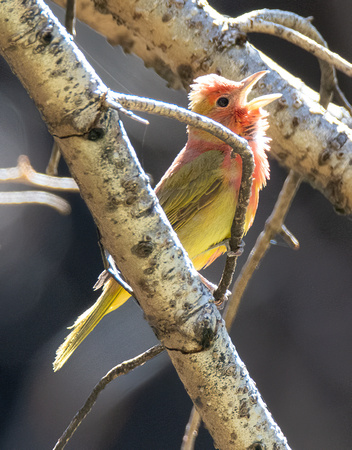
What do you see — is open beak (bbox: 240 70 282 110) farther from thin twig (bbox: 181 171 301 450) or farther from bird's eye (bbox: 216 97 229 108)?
thin twig (bbox: 181 171 301 450)

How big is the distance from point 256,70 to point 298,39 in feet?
0.81

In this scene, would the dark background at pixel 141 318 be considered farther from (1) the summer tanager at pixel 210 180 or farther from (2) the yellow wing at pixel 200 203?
(2) the yellow wing at pixel 200 203

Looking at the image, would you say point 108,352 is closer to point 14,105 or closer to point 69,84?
point 14,105

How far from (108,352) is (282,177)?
1.25 m

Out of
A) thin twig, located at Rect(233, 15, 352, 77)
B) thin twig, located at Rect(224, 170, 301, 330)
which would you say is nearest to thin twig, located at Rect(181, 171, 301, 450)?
thin twig, located at Rect(224, 170, 301, 330)

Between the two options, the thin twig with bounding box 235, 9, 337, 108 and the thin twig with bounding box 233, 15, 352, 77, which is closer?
the thin twig with bounding box 233, 15, 352, 77

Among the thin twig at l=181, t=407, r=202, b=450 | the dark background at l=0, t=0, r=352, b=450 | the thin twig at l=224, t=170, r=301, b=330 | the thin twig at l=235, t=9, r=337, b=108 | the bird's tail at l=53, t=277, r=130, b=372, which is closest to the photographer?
the thin twig at l=181, t=407, r=202, b=450

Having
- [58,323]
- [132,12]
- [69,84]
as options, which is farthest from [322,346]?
[69,84]

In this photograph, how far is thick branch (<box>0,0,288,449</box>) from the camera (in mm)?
980

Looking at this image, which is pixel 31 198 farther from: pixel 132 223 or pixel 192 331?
pixel 192 331

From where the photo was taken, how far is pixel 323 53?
1.80 metres

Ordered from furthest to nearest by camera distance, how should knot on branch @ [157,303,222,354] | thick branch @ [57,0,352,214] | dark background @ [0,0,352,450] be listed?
dark background @ [0,0,352,450]
thick branch @ [57,0,352,214]
knot on branch @ [157,303,222,354]

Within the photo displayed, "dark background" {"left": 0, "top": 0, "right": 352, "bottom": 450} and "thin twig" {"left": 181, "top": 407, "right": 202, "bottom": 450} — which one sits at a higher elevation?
"thin twig" {"left": 181, "top": 407, "right": 202, "bottom": 450}

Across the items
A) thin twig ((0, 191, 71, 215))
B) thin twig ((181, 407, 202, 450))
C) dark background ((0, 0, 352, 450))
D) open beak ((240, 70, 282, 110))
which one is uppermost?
thin twig ((0, 191, 71, 215))
